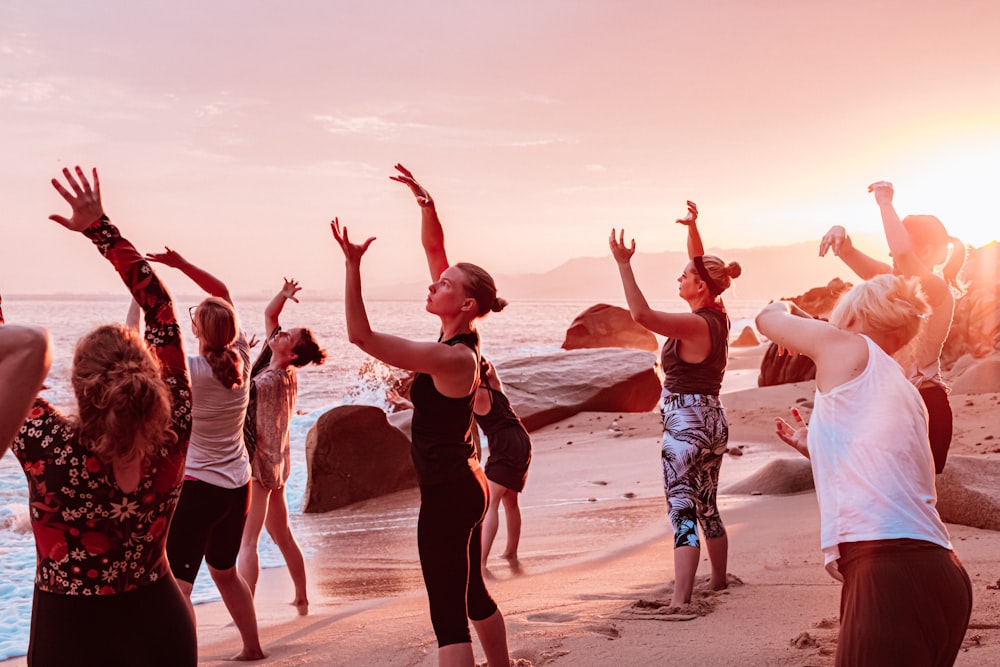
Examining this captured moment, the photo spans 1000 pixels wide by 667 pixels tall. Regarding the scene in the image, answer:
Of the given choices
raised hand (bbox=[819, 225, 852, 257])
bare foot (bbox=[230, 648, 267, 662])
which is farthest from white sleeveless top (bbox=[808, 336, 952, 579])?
bare foot (bbox=[230, 648, 267, 662])

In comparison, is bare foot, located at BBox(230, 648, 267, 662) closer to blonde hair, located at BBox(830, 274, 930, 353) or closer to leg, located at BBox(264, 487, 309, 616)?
leg, located at BBox(264, 487, 309, 616)

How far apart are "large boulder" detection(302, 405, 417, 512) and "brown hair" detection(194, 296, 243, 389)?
5.64 meters

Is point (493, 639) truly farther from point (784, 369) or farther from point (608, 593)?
point (784, 369)

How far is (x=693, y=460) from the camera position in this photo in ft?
17.7

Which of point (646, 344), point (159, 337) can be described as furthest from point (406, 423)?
point (646, 344)

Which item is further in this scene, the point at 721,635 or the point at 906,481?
the point at 721,635

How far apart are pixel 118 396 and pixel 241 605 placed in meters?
2.72

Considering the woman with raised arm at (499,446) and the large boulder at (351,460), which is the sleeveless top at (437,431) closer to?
the woman with raised arm at (499,446)

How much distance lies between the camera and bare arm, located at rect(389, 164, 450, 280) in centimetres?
496

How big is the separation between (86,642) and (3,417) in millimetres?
937

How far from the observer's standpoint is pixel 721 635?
15.3ft

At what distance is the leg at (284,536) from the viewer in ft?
20.2

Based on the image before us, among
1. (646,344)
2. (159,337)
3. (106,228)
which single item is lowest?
(646,344)

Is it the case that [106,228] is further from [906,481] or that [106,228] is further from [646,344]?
[646,344]
